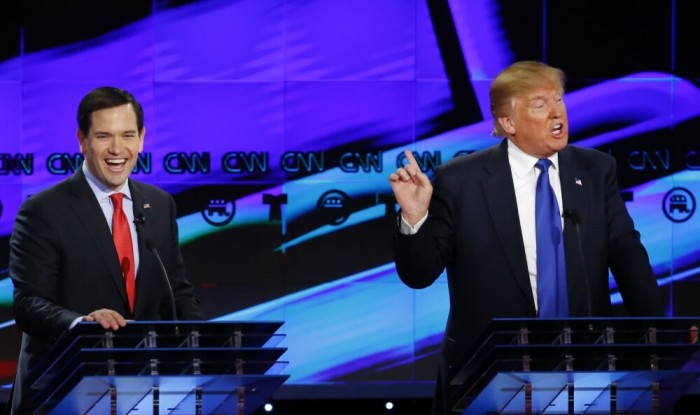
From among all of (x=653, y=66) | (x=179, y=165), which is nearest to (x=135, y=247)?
(x=179, y=165)

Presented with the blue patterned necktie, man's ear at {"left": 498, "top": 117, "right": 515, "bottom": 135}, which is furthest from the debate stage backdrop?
the blue patterned necktie

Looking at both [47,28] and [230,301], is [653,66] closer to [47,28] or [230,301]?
[230,301]

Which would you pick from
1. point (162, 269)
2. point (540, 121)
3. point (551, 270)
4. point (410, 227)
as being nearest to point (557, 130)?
point (540, 121)

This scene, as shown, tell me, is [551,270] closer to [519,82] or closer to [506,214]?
[506,214]

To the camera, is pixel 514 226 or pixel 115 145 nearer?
pixel 514 226

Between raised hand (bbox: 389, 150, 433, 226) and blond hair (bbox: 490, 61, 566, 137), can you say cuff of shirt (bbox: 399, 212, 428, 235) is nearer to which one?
raised hand (bbox: 389, 150, 433, 226)

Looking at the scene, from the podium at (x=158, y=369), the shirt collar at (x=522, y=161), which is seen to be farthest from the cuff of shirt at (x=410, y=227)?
the podium at (x=158, y=369)

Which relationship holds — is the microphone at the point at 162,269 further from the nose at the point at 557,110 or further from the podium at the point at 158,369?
the nose at the point at 557,110

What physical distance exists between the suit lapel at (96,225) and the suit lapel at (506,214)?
104 centimetres

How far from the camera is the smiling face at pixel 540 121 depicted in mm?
3545

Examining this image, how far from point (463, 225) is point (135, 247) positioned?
93 cm

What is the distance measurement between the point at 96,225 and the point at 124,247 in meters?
0.10

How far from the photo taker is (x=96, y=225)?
3.59m

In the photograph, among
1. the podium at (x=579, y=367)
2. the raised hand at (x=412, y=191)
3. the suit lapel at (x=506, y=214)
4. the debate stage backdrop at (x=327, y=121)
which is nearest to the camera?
the podium at (x=579, y=367)
